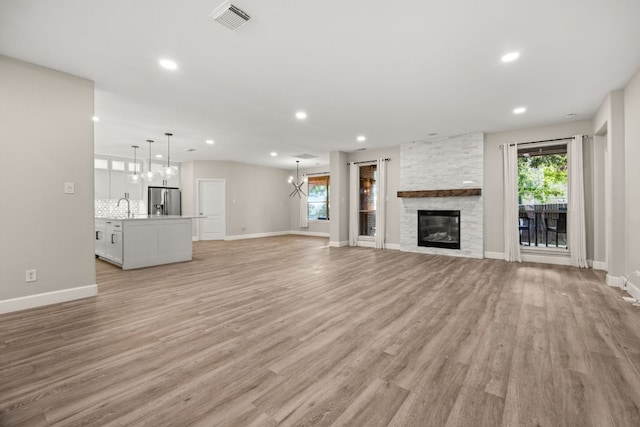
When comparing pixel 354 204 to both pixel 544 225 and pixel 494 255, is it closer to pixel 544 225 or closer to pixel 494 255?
pixel 494 255

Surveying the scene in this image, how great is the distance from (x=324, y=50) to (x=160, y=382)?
3.17m

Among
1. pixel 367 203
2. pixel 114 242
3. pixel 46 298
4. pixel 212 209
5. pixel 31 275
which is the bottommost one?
pixel 46 298

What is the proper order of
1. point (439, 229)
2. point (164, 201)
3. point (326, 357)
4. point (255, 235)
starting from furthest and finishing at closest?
point (255, 235)
point (164, 201)
point (439, 229)
point (326, 357)

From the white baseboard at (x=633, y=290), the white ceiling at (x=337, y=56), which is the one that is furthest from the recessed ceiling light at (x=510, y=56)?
the white baseboard at (x=633, y=290)

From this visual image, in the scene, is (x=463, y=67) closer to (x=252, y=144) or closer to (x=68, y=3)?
(x=68, y=3)

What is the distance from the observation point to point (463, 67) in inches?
126

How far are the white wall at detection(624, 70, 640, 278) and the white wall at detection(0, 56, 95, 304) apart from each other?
6.82 meters

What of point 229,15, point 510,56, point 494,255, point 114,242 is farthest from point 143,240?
point 494,255

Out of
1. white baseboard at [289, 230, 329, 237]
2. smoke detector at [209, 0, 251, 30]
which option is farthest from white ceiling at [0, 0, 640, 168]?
white baseboard at [289, 230, 329, 237]

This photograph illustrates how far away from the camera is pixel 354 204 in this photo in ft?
27.0

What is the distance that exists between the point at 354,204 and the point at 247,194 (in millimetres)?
4325

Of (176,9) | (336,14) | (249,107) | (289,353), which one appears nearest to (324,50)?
(336,14)

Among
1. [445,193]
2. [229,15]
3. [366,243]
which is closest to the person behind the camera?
[229,15]

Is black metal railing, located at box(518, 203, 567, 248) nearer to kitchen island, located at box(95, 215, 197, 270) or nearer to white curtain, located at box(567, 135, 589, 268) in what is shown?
white curtain, located at box(567, 135, 589, 268)
